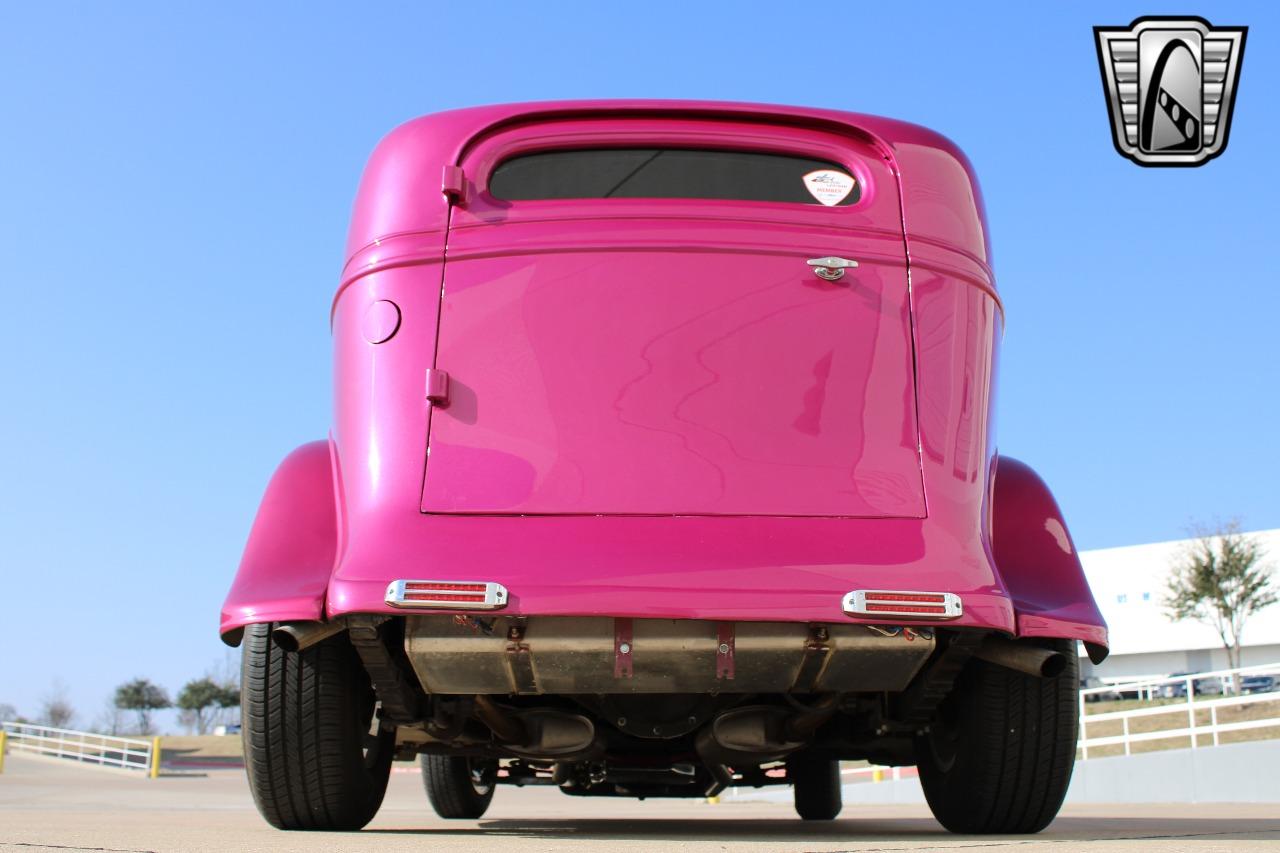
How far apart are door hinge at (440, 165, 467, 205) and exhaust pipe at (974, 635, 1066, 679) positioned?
80.3 inches

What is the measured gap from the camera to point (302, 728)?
356cm

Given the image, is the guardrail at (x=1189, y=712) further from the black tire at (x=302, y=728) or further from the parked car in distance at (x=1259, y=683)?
the black tire at (x=302, y=728)

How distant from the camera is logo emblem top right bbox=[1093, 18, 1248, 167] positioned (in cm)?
665

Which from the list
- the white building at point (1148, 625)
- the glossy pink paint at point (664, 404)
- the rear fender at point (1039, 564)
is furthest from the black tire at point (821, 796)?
the white building at point (1148, 625)

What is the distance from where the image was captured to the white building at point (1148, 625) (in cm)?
5300

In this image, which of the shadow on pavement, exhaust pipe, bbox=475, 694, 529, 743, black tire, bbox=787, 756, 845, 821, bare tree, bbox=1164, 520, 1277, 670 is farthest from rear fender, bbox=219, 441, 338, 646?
bare tree, bbox=1164, 520, 1277, 670

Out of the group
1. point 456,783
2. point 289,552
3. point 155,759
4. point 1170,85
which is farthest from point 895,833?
point 155,759

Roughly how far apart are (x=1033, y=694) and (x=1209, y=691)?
44.2 m

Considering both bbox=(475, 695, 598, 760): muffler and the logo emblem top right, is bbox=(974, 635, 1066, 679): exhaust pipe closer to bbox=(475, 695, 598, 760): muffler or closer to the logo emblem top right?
bbox=(475, 695, 598, 760): muffler

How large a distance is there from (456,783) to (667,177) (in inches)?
168

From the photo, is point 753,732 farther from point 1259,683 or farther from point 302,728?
point 1259,683

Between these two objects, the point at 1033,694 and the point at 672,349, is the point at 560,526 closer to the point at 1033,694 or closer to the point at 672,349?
the point at 672,349

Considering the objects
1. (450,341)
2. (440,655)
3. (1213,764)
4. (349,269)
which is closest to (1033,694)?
(440,655)

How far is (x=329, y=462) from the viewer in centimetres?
379
